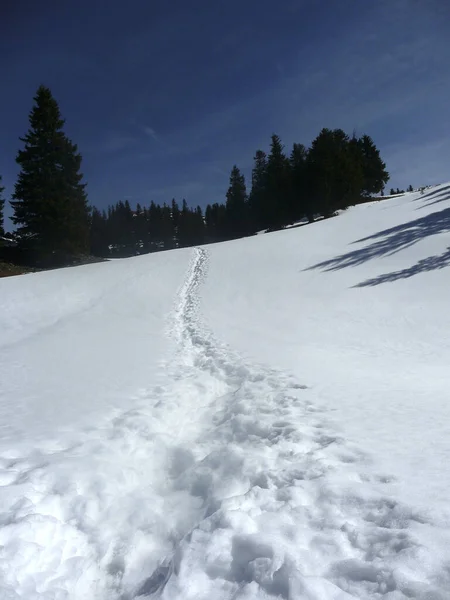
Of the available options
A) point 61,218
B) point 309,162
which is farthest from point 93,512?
point 309,162

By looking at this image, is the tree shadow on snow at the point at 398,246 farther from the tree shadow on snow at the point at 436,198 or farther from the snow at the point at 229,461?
the tree shadow on snow at the point at 436,198

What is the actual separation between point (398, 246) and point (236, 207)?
1757 inches

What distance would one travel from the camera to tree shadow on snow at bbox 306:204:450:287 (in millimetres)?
16641

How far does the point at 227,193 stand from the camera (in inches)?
2586

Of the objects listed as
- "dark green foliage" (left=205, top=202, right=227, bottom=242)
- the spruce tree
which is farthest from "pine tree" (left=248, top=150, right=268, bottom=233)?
the spruce tree

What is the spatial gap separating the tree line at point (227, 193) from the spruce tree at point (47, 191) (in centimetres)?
7

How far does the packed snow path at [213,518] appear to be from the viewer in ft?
7.90

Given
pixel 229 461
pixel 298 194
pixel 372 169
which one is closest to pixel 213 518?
pixel 229 461

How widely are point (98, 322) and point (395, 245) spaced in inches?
622

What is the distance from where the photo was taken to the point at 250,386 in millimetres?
6523

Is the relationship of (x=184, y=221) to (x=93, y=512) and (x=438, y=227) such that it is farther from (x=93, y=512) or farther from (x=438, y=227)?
(x=93, y=512)

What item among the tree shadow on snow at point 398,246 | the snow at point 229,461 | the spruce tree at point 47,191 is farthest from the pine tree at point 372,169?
the snow at point 229,461

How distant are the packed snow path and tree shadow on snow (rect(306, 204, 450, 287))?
516 inches

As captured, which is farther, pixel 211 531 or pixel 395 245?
pixel 395 245
